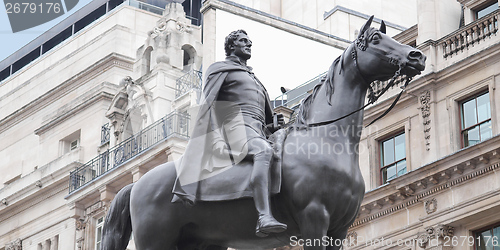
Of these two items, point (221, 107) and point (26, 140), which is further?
point (26, 140)

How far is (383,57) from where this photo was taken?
10.5 metres

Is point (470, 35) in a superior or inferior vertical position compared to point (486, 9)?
inferior

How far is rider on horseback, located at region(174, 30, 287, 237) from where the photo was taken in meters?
10.3

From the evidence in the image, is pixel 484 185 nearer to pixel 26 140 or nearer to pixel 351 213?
pixel 351 213

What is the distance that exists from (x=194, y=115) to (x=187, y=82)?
5.58m

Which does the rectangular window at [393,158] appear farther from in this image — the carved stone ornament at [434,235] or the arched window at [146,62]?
the arched window at [146,62]

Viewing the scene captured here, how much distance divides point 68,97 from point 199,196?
47.7 m

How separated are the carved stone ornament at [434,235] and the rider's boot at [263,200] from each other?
2043cm

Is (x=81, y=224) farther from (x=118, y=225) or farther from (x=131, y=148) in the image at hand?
(x=118, y=225)

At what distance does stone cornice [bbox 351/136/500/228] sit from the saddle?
1905 cm

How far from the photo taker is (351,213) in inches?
403

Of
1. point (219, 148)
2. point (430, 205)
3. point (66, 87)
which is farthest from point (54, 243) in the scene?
point (219, 148)

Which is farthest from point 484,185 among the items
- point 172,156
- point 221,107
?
point 221,107

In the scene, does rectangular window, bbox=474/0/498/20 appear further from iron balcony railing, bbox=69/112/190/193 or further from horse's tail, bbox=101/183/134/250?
horse's tail, bbox=101/183/134/250
